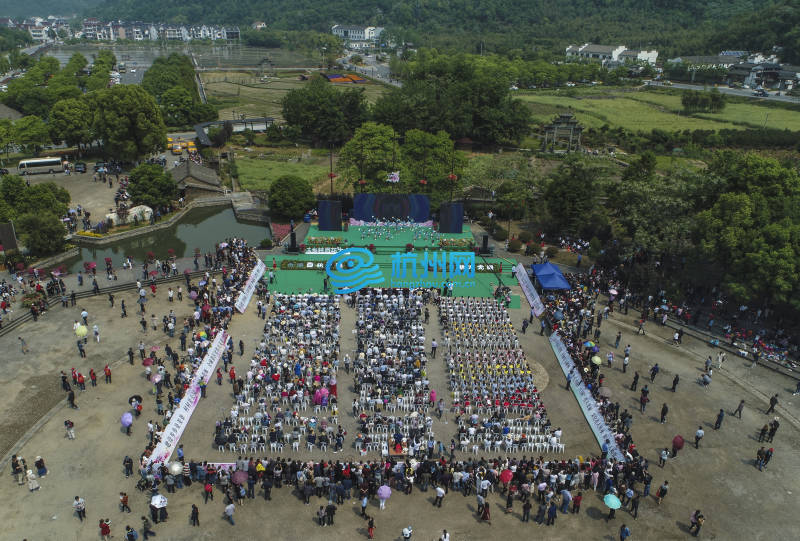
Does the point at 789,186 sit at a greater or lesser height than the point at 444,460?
greater

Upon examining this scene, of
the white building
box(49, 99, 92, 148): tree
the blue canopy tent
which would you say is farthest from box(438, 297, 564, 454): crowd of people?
the white building

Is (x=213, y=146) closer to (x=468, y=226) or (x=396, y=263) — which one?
(x=468, y=226)

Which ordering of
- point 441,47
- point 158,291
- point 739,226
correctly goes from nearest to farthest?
point 739,226 → point 158,291 → point 441,47

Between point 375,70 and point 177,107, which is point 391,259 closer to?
point 177,107

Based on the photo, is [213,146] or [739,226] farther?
[213,146]

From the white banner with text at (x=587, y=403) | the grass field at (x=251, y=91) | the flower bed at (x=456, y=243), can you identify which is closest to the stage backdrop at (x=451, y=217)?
the flower bed at (x=456, y=243)

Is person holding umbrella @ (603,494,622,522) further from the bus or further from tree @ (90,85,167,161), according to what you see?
the bus

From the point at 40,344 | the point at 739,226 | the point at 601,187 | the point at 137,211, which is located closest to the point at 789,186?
the point at 739,226
